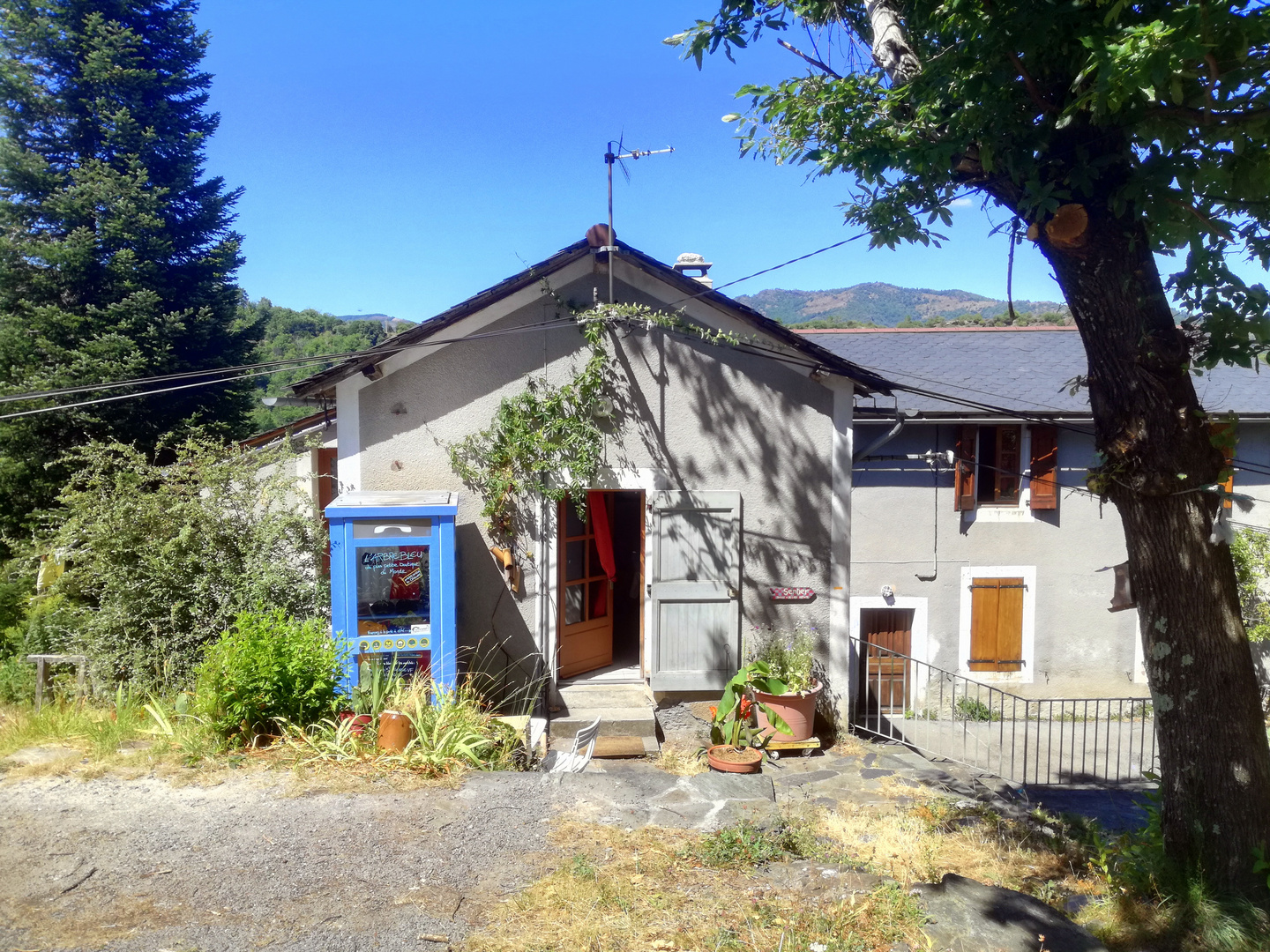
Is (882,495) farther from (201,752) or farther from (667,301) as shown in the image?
(201,752)

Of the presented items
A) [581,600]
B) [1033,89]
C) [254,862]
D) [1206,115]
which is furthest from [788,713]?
[1206,115]

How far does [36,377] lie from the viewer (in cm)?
1066

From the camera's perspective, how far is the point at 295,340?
105ft

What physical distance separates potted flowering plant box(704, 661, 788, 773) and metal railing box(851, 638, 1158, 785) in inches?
77.2

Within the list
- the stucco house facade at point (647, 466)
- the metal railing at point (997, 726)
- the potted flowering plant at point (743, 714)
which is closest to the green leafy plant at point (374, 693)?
the stucco house facade at point (647, 466)

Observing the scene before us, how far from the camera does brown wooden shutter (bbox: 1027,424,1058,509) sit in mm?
12508

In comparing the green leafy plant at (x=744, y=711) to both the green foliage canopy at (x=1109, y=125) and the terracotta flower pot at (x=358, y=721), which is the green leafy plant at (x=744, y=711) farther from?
the green foliage canopy at (x=1109, y=125)

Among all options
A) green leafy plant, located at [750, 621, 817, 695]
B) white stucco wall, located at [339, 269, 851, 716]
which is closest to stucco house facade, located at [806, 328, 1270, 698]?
white stucco wall, located at [339, 269, 851, 716]

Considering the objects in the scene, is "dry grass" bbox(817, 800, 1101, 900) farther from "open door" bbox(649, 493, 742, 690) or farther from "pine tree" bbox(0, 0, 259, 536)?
"pine tree" bbox(0, 0, 259, 536)

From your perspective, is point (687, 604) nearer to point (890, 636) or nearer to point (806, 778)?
point (806, 778)

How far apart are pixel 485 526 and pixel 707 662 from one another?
2.51 m

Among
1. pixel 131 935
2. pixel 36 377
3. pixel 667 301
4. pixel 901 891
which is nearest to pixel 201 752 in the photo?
pixel 131 935

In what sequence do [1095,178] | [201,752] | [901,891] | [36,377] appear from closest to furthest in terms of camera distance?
[901,891] < [1095,178] < [201,752] < [36,377]

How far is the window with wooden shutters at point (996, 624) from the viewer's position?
12711mm
